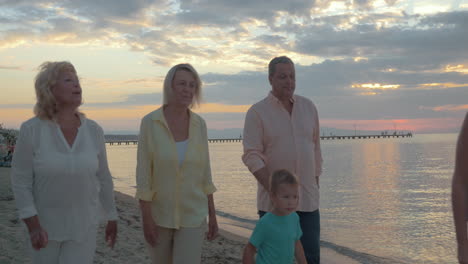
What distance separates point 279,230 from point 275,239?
0.07m

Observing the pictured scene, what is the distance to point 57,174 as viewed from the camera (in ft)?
9.88

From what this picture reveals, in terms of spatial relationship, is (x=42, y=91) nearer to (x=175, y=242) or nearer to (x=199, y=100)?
(x=199, y=100)

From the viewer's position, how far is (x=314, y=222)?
164 inches

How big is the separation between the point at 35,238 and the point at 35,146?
1.91 ft

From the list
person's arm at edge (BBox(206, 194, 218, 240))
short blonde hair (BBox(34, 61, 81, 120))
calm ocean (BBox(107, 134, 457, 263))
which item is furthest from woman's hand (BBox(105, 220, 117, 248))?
calm ocean (BBox(107, 134, 457, 263))

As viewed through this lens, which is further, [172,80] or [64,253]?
[172,80]

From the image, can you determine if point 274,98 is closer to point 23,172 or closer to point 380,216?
point 23,172

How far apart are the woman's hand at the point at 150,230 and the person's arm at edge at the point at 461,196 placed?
216 centimetres

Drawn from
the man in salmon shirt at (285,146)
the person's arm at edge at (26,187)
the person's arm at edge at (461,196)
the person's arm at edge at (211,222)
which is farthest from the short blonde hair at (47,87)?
the person's arm at edge at (461,196)

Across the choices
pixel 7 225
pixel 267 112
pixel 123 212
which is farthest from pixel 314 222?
pixel 123 212

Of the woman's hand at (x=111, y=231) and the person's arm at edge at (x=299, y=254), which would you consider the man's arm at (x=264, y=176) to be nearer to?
the person's arm at edge at (x=299, y=254)

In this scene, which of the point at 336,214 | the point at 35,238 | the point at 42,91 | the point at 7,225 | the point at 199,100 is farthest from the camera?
the point at 336,214

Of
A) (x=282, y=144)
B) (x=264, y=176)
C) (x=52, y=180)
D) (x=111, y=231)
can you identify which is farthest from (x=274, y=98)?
(x=52, y=180)

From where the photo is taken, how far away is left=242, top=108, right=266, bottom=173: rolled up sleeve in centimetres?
406
